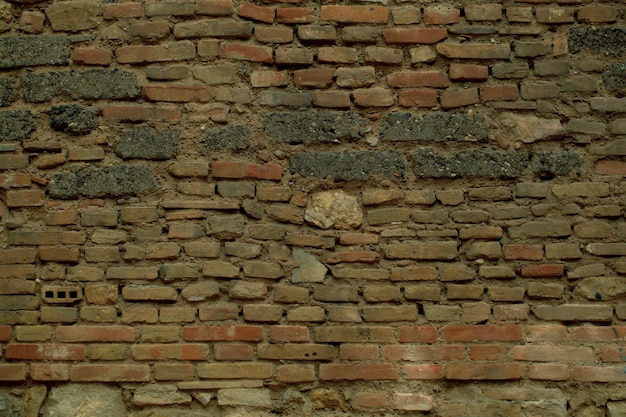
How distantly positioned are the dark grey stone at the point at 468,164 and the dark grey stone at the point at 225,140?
27.7 inches

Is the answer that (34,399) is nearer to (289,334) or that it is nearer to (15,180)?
(15,180)

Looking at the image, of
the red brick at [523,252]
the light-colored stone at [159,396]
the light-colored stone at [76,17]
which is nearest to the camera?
the light-colored stone at [159,396]

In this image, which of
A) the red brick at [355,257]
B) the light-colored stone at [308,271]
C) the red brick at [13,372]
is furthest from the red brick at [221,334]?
the red brick at [13,372]

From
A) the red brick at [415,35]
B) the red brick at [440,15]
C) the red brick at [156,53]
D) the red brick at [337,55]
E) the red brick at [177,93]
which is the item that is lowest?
the red brick at [177,93]

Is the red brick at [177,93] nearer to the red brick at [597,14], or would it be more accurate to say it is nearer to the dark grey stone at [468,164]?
the dark grey stone at [468,164]

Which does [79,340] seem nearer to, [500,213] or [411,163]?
[411,163]

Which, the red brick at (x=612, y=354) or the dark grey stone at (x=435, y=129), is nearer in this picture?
the red brick at (x=612, y=354)

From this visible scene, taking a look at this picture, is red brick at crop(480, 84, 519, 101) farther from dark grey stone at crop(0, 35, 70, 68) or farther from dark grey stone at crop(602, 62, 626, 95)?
dark grey stone at crop(0, 35, 70, 68)

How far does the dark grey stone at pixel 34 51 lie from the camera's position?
2666 millimetres

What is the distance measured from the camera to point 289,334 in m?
2.51

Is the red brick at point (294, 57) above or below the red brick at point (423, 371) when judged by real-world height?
above

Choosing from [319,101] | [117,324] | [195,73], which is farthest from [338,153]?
[117,324]

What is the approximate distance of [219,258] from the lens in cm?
256

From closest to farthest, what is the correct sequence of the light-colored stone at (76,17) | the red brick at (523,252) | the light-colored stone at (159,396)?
the light-colored stone at (159,396), the red brick at (523,252), the light-colored stone at (76,17)
